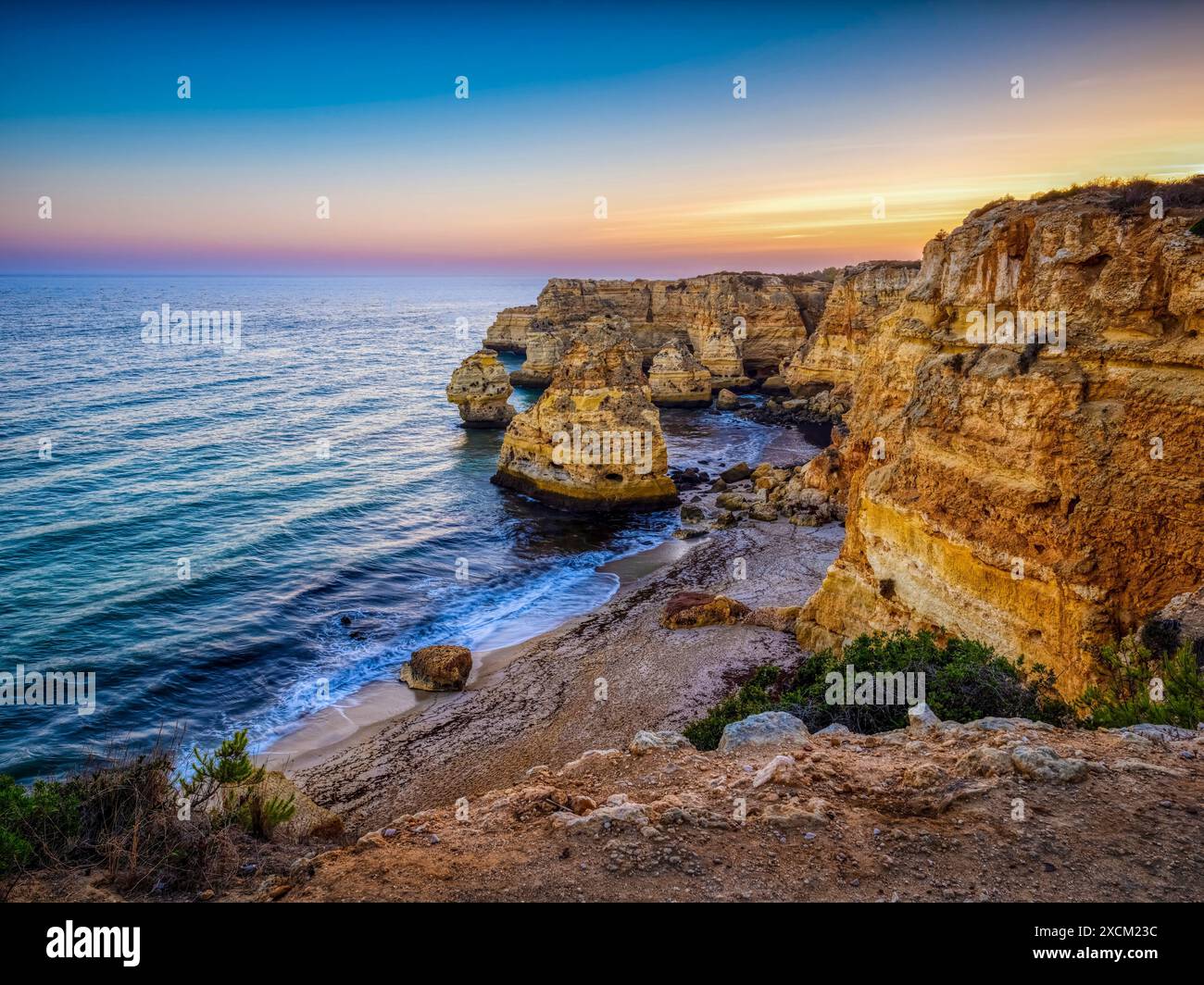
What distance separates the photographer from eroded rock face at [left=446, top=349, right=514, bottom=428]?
50844 millimetres

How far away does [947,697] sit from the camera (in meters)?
9.89

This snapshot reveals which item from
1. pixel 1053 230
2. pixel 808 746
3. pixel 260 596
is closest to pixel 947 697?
pixel 808 746

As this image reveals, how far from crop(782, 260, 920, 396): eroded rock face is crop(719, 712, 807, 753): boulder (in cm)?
4545

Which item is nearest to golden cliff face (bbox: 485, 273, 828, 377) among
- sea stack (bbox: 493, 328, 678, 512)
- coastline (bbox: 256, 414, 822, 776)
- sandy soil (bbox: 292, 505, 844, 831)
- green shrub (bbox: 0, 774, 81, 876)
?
sea stack (bbox: 493, 328, 678, 512)

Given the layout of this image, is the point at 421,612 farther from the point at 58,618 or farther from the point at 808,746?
the point at 808,746

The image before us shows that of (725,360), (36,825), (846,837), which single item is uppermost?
(725,360)

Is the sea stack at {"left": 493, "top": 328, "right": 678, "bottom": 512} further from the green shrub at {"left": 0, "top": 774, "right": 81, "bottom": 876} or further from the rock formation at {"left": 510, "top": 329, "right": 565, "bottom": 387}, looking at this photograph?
the rock formation at {"left": 510, "top": 329, "right": 565, "bottom": 387}

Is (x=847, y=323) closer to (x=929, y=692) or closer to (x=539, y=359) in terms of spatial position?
(x=539, y=359)

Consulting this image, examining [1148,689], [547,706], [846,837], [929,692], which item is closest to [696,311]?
[547,706]

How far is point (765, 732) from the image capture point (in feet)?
30.3

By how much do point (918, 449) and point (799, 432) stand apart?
38.1 meters

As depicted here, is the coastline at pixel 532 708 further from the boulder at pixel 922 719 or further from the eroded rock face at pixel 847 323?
the eroded rock face at pixel 847 323

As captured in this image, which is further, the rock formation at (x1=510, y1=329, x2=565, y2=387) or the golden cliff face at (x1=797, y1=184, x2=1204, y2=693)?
the rock formation at (x1=510, y1=329, x2=565, y2=387)

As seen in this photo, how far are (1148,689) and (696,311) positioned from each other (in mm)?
69055
